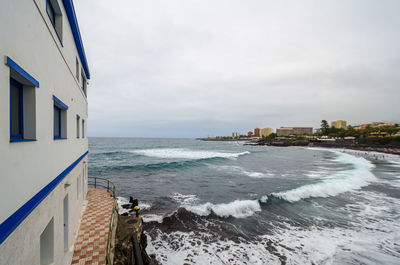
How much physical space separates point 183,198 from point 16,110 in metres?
14.9

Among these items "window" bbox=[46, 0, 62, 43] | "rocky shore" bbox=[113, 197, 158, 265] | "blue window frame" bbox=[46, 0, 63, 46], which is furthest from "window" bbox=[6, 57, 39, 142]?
"rocky shore" bbox=[113, 197, 158, 265]

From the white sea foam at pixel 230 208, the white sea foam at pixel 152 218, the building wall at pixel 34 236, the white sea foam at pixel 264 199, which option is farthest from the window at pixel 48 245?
the white sea foam at pixel 264 199

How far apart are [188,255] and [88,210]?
18.7 feet

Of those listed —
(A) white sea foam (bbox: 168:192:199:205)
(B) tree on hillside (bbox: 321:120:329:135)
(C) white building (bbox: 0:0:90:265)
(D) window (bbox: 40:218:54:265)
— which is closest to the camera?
(C) white building (bbox: 0:0:90:265)

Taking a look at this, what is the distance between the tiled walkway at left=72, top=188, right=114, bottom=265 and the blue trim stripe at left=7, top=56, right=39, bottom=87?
19.3 ft

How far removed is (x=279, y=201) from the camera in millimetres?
15383

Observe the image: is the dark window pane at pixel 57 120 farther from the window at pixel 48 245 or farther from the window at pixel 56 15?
the window at pixel 48 245

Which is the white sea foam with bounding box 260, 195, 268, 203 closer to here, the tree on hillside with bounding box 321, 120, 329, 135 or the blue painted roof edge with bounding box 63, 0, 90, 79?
the blue painted roof edge with bounding box 63, 0, 90, 79

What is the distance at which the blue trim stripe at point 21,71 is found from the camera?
241 cm

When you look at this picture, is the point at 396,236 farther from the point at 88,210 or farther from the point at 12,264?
the point at 88,210

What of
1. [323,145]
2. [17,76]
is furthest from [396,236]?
[323,145]

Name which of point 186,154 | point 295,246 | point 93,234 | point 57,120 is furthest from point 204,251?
point 186,154

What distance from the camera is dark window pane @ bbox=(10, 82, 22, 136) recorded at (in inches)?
114

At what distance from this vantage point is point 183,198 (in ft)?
53.6
